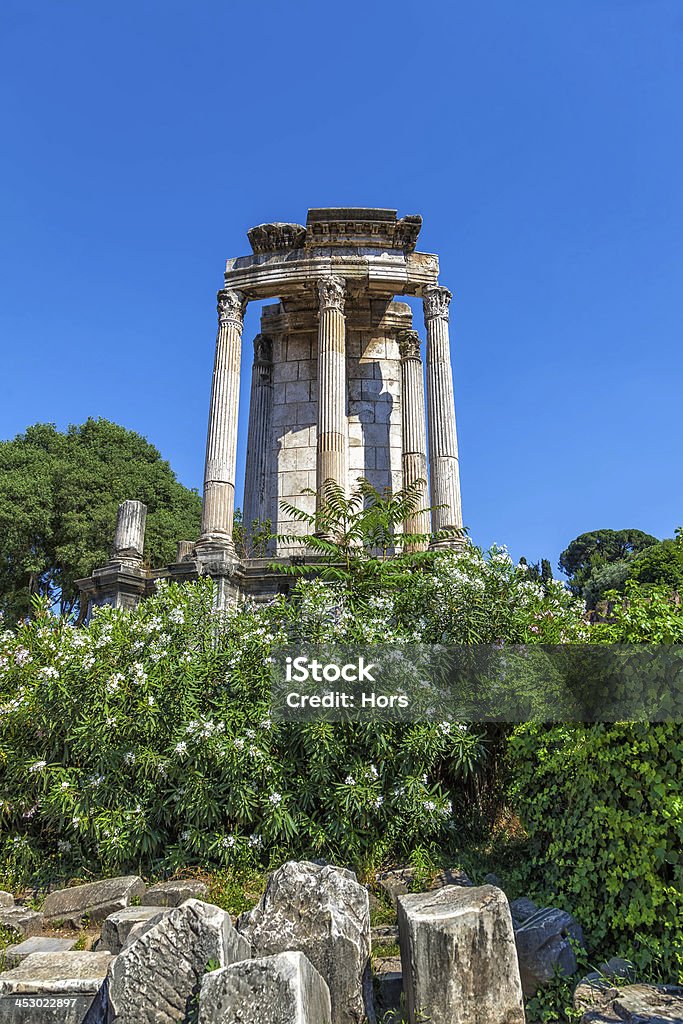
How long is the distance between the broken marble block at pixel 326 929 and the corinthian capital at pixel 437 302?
15.7 metres

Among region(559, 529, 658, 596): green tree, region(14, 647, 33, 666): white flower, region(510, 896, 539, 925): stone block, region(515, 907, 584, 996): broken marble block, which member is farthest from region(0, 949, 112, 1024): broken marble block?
region(559, 529, 658, 596): green tree

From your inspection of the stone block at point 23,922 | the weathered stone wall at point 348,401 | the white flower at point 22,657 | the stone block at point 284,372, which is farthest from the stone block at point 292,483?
the stone block at point 23,922

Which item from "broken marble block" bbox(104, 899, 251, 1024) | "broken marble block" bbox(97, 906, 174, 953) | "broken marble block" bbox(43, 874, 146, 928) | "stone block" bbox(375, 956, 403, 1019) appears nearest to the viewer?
"broken marble block" bbox(104, 899, 251, 1024)

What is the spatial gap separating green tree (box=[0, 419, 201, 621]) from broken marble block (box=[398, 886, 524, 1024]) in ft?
83.3

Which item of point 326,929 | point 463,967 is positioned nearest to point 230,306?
point 326,929

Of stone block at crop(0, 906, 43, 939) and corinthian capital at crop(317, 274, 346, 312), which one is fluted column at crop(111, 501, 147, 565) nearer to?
corinthian capital at crop(317, 274, 346, 312)

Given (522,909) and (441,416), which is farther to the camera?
(441,416)

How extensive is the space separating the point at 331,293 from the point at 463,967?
53.3ft

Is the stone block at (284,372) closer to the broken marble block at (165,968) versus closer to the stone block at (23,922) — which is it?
the stone block at (23,922)

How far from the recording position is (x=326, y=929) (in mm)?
4613

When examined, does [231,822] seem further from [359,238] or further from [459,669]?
[359,238]

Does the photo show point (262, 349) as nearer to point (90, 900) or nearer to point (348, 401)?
point (348, 401)

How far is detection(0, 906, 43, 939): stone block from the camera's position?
20.2 ft

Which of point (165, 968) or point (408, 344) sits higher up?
point (408, 344)
